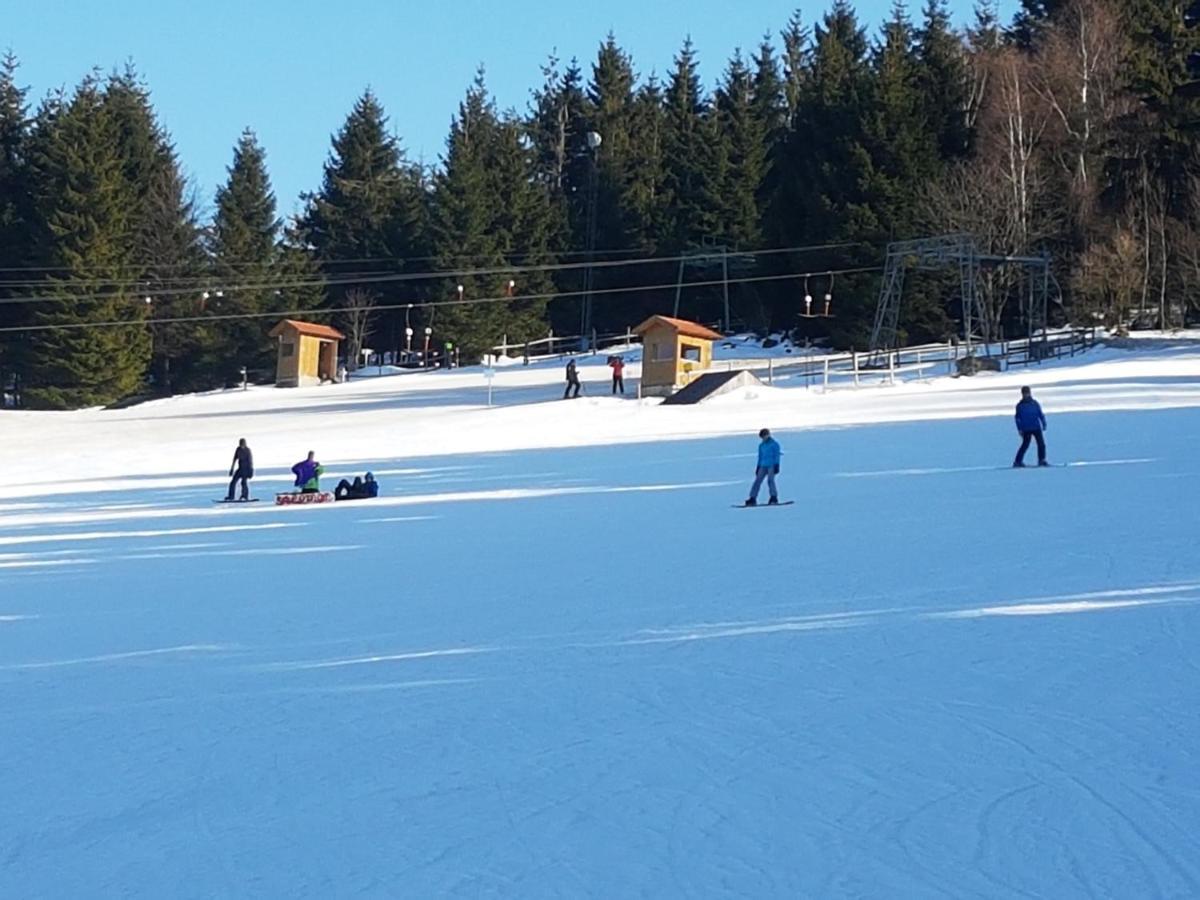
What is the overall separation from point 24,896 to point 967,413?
30.7 meters

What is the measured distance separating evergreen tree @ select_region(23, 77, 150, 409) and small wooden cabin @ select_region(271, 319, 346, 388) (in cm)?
854

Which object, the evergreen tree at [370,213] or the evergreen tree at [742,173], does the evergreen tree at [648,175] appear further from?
the evergreen tree at [370,213]

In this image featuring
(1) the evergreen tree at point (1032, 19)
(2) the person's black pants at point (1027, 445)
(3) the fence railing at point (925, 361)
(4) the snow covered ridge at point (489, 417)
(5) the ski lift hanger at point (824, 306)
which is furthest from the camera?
(1) the evergreen tree at point (1032, 19)

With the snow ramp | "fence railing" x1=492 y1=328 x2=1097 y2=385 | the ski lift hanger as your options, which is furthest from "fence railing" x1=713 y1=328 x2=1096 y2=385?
the ski lift hanger

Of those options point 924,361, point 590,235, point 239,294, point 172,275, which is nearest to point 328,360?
point 239,294

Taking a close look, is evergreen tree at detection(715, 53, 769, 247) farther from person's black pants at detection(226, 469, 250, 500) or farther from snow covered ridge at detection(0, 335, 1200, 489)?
person's black pants at detection(226, 469, 250, 500)

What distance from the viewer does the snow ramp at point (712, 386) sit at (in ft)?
143

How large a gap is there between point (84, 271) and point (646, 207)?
99.0 ft

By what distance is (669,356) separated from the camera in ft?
161

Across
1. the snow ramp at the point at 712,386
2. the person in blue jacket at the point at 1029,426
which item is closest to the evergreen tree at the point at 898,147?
the snow ramp at the point at 712,386

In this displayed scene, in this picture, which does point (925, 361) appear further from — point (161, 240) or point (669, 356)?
point (161, 240)

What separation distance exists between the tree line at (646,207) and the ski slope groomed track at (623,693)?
39874mm

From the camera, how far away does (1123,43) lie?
6044 centimetres

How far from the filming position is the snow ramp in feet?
143
